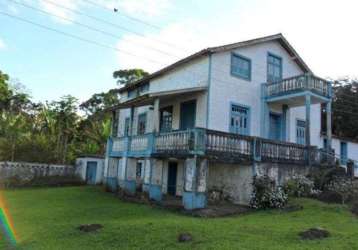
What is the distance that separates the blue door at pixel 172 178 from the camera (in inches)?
794

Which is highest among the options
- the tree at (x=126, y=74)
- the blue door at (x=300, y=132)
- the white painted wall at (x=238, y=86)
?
the tree at (x=126, y=74)

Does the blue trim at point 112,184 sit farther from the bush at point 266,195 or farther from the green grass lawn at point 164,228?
the bush at point 266,195

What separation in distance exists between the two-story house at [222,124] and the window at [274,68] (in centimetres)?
6

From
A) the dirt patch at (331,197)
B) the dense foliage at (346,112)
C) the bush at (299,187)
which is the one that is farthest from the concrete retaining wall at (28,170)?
the dense foliage at (346,112)

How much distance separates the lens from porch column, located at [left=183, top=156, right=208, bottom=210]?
13.9 meters

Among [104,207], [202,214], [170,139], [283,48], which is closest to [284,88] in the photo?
[283,48]

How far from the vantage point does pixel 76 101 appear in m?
33.5

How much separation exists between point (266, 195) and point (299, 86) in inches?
271

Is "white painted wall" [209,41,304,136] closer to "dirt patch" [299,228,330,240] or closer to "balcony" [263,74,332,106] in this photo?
"balcony" [263,74,332,106]

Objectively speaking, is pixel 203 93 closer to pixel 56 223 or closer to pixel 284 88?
pixel 284 88

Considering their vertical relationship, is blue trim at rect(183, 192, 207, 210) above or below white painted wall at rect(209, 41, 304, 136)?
below

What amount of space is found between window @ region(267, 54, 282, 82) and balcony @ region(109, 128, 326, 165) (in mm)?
5194

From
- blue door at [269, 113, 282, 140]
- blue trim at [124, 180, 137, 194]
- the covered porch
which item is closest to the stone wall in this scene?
blue trim at [124, 180, 137, 194]

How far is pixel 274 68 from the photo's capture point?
21672 mm
